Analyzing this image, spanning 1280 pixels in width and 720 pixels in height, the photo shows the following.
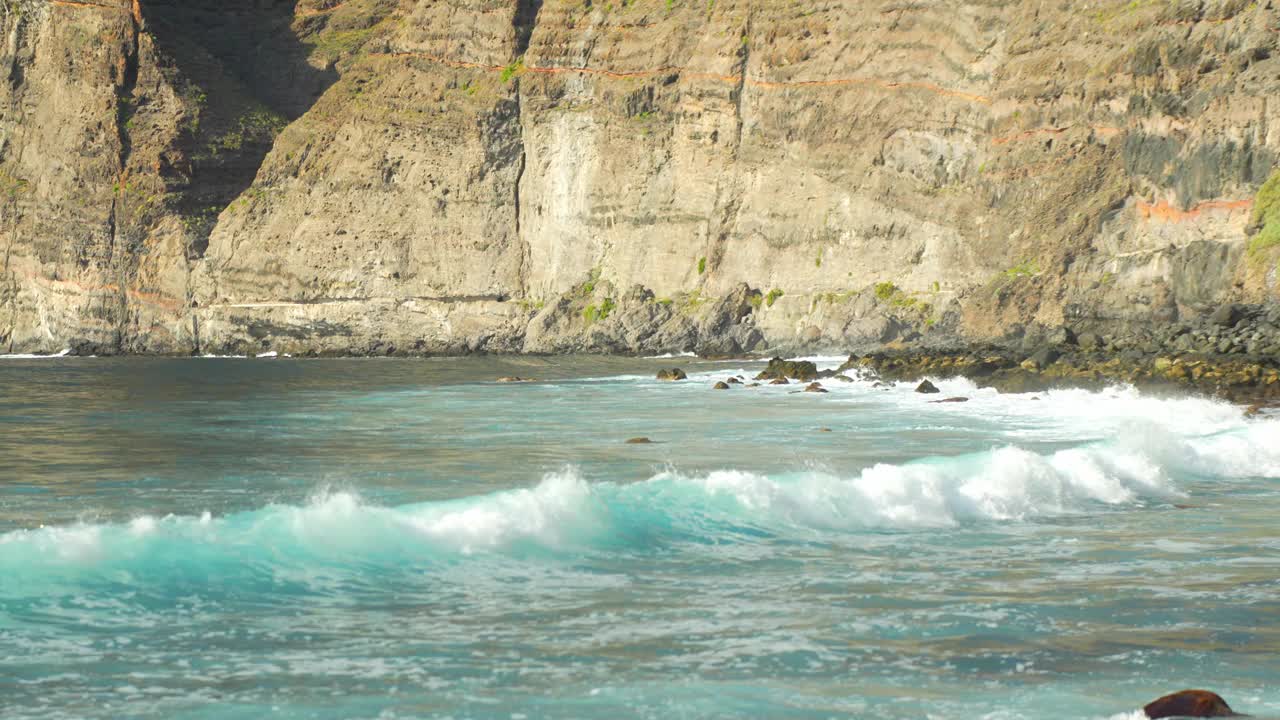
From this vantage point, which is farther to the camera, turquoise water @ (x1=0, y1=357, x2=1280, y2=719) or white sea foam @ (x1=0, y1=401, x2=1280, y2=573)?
white sea foam @ (x1=0, y1=401, x2=1280, y2=573)

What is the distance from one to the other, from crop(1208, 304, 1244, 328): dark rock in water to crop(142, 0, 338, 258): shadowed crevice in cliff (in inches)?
3210

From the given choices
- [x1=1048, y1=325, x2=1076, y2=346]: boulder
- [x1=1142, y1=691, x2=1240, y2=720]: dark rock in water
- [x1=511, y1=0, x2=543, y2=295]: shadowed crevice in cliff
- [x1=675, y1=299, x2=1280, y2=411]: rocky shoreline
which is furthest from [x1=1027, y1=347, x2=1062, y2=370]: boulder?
[x1=511, y1=0, x2=543, y2=295]: shadowed crevice in cliff

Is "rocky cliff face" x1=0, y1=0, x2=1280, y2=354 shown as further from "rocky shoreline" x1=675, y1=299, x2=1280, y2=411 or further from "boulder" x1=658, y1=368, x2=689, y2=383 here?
"boulder" x1=658, y1=368, x2=689, y2=383

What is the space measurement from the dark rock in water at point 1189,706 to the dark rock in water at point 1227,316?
123 ft

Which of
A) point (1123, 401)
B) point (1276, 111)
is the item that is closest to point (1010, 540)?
point (1123, 401)

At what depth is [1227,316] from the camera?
41.7 metres

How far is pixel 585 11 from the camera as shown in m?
92.9

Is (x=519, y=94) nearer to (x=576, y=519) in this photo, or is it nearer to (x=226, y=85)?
(x=226, y=85)

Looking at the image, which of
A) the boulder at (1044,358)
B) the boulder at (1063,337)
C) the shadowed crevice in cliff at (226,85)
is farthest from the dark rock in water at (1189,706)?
the shadowed crevice in cliff at (226,85)

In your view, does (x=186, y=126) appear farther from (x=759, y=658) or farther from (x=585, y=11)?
(x=759, y=658)

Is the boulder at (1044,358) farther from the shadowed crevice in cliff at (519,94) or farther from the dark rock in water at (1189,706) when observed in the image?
the shadowed crevice in cliff at (519,94)

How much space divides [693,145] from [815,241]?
12606 millimetres

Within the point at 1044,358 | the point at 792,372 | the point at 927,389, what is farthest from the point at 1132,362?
the point at 792,372

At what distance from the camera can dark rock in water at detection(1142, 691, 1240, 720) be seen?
278 inches
